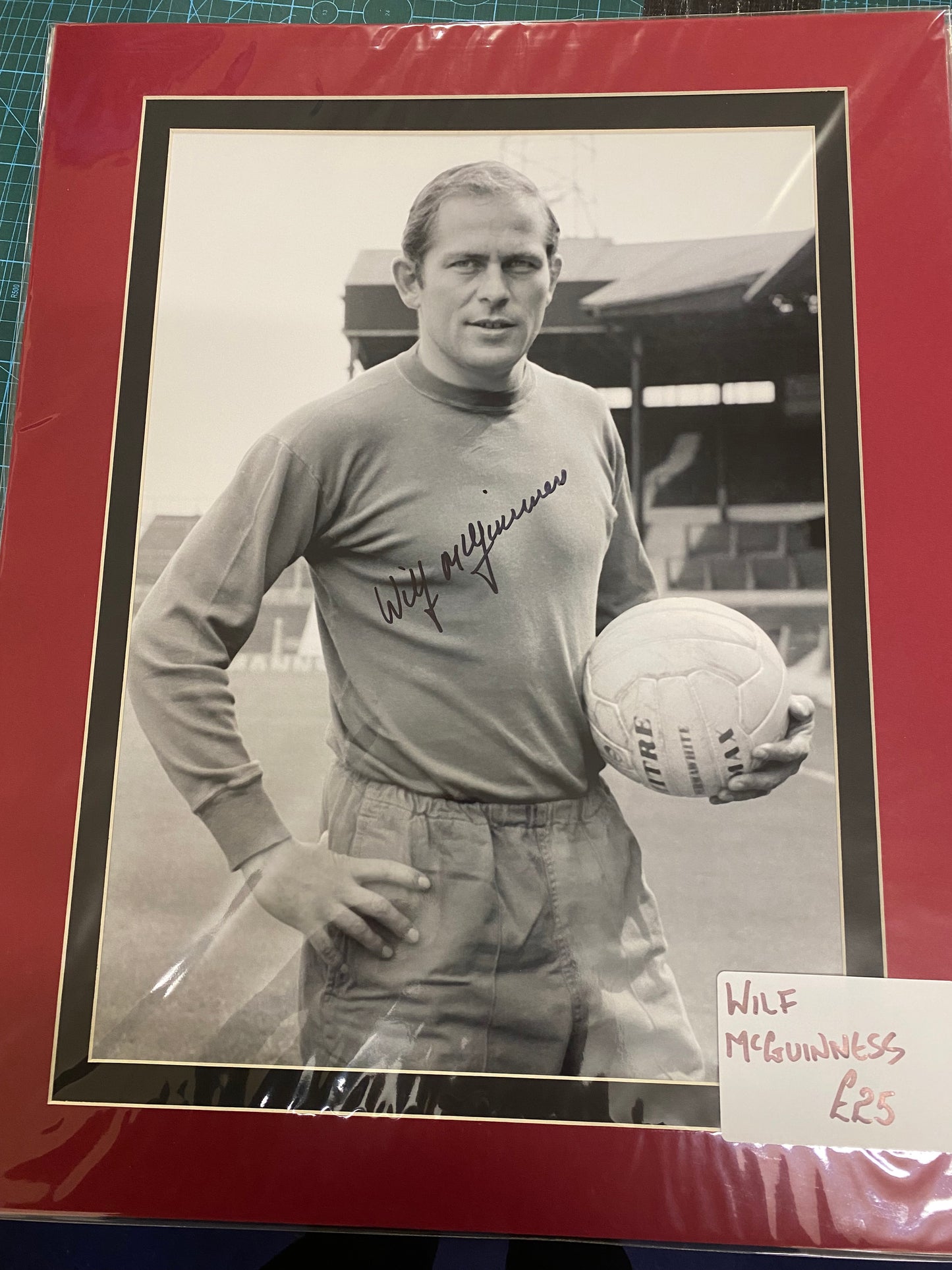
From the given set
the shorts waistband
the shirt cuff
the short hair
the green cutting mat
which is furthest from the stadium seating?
the green cutting mat

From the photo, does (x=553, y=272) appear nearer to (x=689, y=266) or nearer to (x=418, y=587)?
(x=689, y=266)

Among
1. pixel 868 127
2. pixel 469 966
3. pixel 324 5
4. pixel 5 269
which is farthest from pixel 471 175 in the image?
pixel 469 966

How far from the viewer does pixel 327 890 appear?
876 mm

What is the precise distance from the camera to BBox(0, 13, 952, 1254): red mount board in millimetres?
816

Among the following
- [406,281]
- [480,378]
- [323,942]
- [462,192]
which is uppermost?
[462,192]

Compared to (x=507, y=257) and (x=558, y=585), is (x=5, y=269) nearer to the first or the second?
(x=507, y=257)

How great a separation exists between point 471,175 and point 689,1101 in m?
0.97

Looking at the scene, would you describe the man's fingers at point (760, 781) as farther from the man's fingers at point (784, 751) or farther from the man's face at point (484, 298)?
the man's face at point (484, 298)

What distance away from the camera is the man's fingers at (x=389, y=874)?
0.87m

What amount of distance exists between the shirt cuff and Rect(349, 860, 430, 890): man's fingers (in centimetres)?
8

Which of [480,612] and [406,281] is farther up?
[406,281]

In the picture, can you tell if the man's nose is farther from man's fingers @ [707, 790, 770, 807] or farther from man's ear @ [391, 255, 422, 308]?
man's fingers @ [707, 790, 770, 807]
